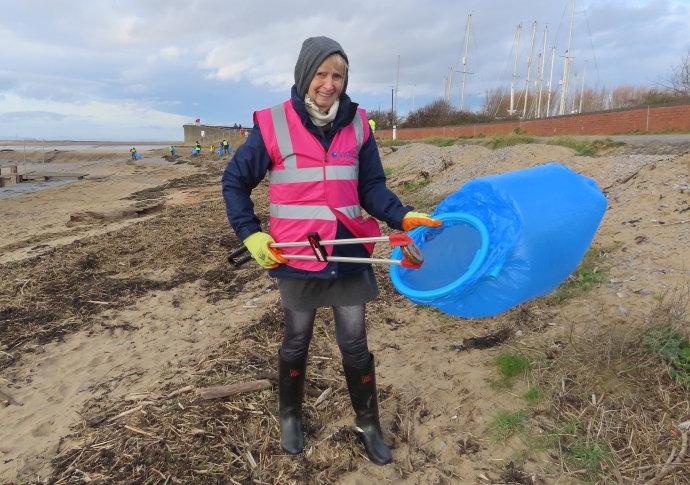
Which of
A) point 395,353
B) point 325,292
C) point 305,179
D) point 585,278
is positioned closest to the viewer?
point 305,179

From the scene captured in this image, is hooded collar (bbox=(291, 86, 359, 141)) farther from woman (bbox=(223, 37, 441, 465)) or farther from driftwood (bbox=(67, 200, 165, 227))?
driftwood (bbox=(67, 200, 165, 227))

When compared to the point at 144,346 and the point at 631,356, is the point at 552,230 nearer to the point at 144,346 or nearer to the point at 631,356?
the point at 631,356

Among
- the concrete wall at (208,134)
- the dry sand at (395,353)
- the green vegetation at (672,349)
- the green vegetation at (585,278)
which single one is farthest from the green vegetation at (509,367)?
the concrete wall at (208,134)

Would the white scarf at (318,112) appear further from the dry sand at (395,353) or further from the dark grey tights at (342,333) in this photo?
the dry sand at (395,353)

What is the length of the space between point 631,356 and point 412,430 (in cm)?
145

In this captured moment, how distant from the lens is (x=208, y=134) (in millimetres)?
63406

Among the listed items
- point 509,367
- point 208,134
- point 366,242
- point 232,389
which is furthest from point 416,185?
point 208,134

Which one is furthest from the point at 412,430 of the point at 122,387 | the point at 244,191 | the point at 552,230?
the point at 122,387

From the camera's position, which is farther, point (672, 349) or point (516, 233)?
point (672, 349)

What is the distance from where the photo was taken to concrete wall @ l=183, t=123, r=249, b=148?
2345 inches

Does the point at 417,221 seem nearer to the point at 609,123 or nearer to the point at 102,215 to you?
the point at 102,215

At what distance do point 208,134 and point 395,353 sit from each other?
6430cm

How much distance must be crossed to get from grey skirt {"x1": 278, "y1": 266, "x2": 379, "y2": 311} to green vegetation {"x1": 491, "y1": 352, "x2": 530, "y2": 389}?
1272 mm

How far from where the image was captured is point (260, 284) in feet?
18.2
